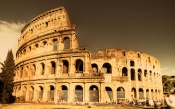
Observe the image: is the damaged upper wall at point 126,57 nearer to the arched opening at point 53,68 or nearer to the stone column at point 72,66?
the stone column at point 72,66

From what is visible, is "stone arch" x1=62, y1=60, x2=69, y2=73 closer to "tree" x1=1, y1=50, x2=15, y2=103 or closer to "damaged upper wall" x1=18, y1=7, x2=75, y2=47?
"damaged upper wall" x1=18, y1=7, x2=75, y2=47

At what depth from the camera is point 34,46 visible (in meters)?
31.2

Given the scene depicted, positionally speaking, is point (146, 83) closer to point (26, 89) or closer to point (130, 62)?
point (130, 62)

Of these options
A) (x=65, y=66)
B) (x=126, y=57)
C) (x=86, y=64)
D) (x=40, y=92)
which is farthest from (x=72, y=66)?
(x=126, y=57)

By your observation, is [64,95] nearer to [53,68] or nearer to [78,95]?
[78,95]

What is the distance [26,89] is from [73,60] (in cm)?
1066

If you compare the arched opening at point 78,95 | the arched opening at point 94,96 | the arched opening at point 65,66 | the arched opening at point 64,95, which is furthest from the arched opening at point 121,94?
the arched opening at point 65,66

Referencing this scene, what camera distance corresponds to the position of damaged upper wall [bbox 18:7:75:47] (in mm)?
28062

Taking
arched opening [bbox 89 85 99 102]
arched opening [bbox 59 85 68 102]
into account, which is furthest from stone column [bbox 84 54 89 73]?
arched opening [bbox 59 85 68 102]

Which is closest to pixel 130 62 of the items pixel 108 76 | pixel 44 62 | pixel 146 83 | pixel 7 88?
pixel 146 83

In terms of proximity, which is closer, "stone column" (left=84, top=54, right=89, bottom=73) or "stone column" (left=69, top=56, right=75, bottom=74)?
"stone column" (left=84, top=54, right=89, bottom=73)

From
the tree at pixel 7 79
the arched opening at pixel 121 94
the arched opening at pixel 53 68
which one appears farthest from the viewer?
the arched opening at pixel 53 68

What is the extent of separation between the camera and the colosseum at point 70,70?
24828mm

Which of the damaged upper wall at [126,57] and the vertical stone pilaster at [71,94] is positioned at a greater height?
the damaged upper wall at [126,57]
